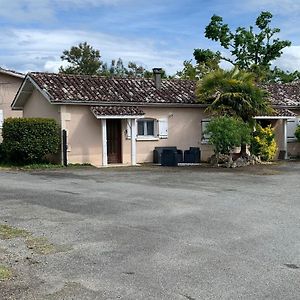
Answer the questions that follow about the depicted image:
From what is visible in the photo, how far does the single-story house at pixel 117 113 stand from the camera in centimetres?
2253

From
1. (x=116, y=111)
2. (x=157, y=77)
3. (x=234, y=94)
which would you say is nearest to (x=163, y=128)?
(x=157, y=77)

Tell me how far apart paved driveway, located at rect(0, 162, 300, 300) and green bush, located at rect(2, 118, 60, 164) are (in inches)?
243

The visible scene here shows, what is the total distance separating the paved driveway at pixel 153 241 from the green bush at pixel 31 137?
6.18 meters

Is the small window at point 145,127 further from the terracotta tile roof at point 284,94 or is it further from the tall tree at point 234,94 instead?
→ the terracotta tile roof at point 284,94

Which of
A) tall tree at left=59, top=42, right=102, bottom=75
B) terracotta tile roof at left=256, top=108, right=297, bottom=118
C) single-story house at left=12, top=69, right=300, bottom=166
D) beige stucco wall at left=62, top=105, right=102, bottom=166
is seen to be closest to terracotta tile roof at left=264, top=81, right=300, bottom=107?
terracotta tile roof at left=256, top=108, right=297, bottom=118

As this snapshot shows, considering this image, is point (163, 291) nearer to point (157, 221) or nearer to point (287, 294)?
point (287, 294)

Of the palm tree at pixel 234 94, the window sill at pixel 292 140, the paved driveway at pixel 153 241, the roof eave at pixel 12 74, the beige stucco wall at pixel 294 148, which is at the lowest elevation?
the paved driveway at pixel 153 241

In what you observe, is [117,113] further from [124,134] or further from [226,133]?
[226,133]

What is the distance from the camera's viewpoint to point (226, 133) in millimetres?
21625

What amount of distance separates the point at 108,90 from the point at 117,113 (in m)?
2.01

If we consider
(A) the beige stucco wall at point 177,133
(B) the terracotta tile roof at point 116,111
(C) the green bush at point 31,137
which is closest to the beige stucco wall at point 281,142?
(A) the beige stucco wall at point 177,133

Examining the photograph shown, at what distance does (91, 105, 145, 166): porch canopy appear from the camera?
2225 centimetres

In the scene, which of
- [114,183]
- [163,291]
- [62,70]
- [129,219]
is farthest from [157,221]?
[62,70]

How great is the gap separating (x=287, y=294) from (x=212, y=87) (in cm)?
1923
